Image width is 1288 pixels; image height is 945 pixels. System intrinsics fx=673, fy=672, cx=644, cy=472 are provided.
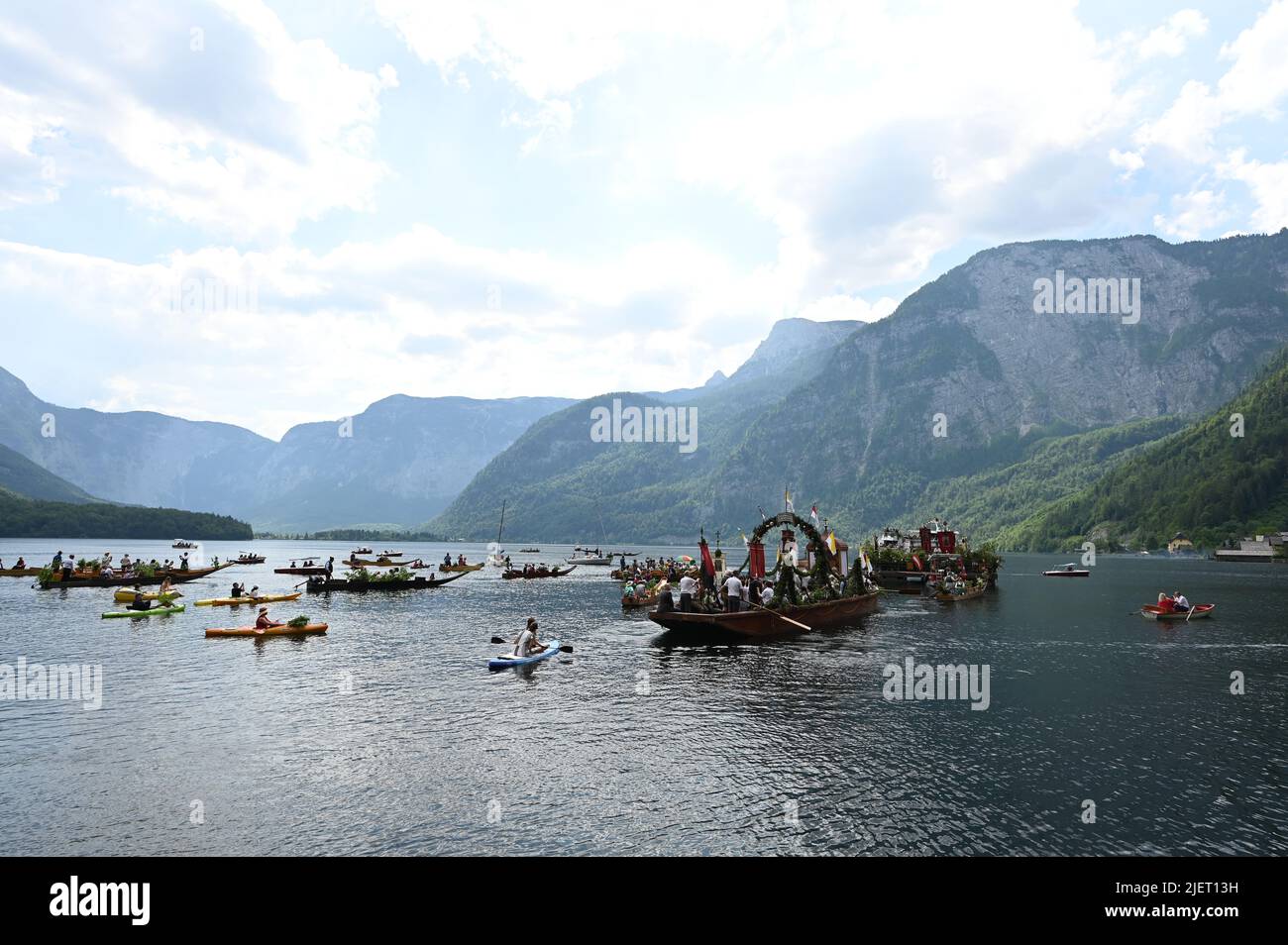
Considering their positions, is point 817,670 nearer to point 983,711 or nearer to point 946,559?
point 983,711

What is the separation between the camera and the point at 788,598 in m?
52.4

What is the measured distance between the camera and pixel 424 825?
17766 mm

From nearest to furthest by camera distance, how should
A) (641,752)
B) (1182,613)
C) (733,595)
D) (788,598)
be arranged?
(641,752) < (733,595) < (788,598) < (1182,613)

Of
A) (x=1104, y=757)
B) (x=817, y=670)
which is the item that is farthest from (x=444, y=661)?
(x=1104, y=757)

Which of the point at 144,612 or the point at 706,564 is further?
the point at 144,612

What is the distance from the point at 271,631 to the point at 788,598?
3910 centimetres

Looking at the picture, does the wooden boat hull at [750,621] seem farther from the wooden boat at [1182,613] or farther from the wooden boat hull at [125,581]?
the wooden boat hull at [125,581]

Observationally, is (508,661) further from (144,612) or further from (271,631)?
(144,612)

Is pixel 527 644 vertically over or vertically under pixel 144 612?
over

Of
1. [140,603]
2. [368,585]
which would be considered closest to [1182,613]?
[368,585]

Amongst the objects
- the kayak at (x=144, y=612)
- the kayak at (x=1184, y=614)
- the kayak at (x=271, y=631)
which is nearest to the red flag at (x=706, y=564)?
the kayak at (x=271, y=631)

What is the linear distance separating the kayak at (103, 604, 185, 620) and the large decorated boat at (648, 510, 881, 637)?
4705 centimetres

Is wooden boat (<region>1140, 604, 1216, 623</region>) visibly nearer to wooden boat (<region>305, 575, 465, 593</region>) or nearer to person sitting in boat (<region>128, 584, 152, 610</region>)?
wooden boat (<region>305, 575, 465, 593</region>)
